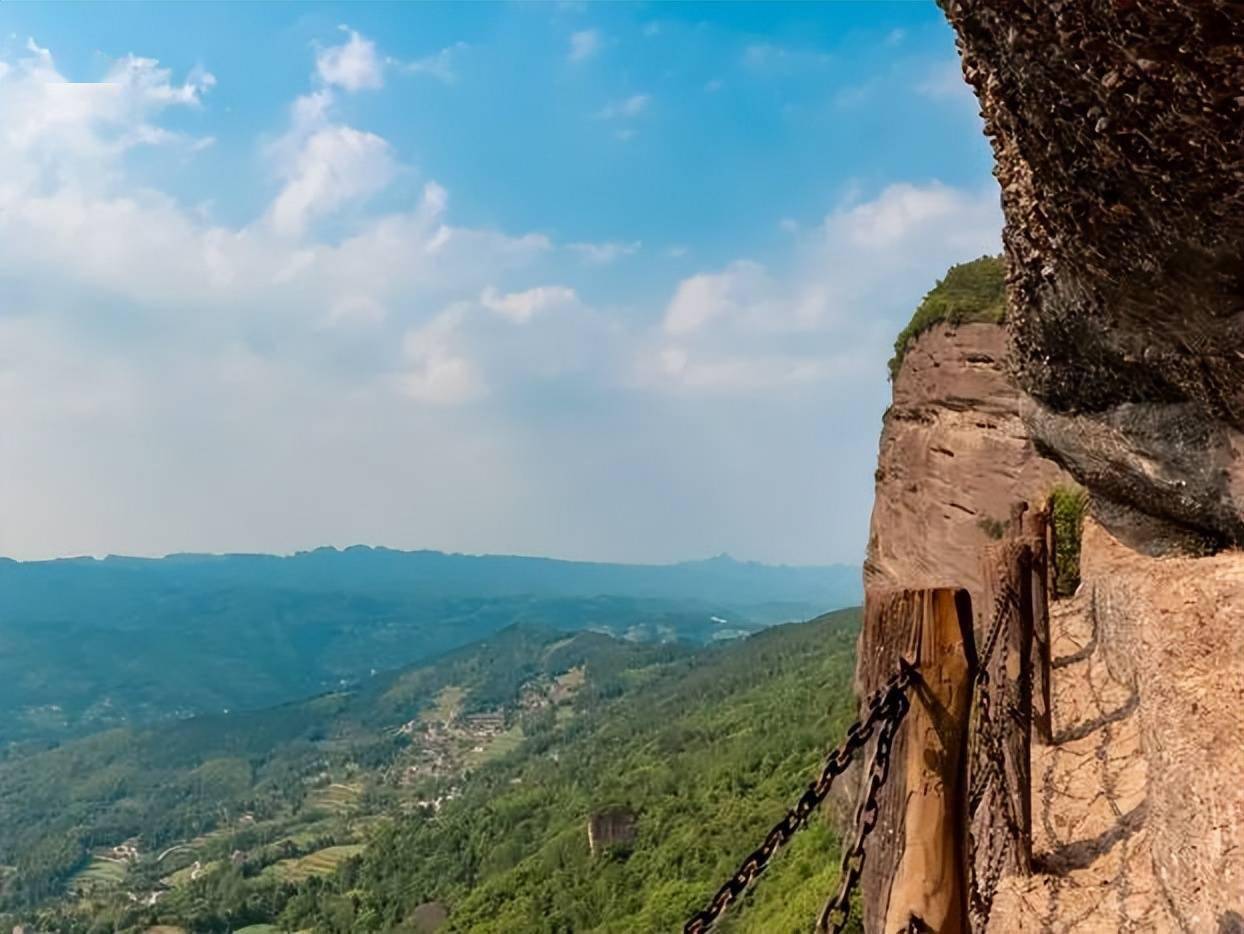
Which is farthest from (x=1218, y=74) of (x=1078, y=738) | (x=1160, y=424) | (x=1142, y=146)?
(x=1078, y=738)

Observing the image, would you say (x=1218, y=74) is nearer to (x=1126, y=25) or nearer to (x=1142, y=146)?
(x=1126, y=25)

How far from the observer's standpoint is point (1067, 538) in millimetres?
13477

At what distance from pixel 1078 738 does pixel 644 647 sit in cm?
18865

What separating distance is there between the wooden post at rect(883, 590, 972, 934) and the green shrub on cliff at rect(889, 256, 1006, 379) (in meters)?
17.5

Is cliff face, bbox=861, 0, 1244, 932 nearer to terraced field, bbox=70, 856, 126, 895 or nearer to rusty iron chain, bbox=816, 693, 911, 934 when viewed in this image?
rusty iron chain, bbox=816, 693, 911, 934

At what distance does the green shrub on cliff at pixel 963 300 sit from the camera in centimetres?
1917

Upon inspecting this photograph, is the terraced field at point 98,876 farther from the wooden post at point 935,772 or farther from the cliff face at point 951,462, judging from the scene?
the wooden post at point 935,772

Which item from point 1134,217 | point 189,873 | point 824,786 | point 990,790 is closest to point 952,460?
point 990,790

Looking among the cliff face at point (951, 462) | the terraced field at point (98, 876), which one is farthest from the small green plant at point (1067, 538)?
the terraced field at point (98, 876)

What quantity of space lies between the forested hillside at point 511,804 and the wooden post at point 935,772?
18.5 meters

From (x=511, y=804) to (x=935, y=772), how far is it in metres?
74.4

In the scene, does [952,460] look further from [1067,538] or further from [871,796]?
[871,796]

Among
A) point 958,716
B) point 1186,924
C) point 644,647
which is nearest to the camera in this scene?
point 958,716

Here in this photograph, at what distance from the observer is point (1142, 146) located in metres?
3.76
